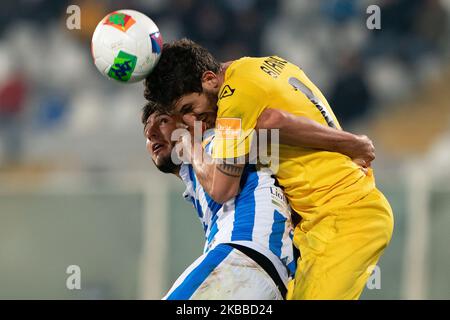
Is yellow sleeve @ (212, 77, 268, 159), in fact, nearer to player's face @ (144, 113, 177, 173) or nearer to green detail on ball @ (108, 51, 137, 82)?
green detail on ball @ (108, 51, 137, 82)

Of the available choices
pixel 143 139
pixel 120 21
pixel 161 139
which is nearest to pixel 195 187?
pixel 161 139

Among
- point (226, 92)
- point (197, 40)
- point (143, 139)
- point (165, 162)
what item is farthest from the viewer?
point (197, 40)

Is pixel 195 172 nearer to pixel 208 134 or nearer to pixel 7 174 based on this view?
pixel 208 134

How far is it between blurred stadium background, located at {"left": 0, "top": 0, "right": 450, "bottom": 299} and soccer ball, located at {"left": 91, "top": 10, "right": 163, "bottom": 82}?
10.7 feet

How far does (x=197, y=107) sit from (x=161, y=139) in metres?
0.57

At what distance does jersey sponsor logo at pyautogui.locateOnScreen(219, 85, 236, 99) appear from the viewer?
4273 mm

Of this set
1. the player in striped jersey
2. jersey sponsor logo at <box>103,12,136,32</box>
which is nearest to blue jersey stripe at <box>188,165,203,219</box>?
the player in striped jersey

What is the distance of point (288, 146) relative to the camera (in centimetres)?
442

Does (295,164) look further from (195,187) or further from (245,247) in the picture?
(195,187)

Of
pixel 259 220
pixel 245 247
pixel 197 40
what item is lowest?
pixel 245 247

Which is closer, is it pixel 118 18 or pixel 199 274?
pixel 199 274
